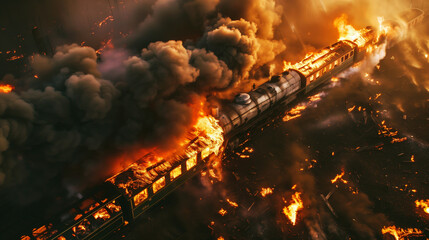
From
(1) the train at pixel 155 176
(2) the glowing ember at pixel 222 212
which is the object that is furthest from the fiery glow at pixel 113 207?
(2) the glowing ember at pixel 222 212

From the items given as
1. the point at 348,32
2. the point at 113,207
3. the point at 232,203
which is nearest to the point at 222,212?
the point at 232,203

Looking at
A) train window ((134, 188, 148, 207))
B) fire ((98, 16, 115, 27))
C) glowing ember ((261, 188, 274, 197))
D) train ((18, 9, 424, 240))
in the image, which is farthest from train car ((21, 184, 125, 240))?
fire ((98, 16, 115, 27))

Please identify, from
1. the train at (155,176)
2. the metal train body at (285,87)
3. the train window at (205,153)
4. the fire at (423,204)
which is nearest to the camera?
the train at (155,176)

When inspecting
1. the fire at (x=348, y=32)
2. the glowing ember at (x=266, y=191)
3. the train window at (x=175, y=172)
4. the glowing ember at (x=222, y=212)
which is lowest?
the glowing ember at (x=266, y=191)

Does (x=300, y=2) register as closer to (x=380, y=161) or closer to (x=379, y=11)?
(x=379, y=11)

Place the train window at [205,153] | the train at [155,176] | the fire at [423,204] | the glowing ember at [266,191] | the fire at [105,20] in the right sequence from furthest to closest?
the fire at [105,20] → the glowing ember at [266,191] → the train window at [205,153] → the fire at [423,204] → the train at [155,176]

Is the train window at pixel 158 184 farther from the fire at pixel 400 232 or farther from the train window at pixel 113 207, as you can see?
the fire at pixel 400 232

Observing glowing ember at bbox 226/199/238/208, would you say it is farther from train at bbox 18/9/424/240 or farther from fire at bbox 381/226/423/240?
fire at bbox 381/226/423/240

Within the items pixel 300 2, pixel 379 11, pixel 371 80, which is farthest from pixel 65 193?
pixel 379 11
